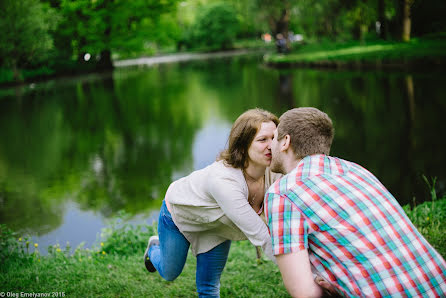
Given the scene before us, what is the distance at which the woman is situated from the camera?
2295mm

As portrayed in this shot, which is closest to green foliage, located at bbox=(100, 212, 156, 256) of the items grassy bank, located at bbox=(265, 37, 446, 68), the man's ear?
the man's ear

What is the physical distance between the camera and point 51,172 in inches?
353

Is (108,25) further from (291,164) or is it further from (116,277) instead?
(291,164)

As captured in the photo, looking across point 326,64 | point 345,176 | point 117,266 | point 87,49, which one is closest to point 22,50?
point 87,49

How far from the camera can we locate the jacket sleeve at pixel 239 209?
2.21 meters

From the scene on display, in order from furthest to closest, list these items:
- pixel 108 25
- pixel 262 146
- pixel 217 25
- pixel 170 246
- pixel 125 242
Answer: pixel 217 25 → pixel 108 25 → pixel 125 242 → pixel 170 246 → pixel 262 146

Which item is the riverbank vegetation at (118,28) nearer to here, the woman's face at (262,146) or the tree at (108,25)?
the tree at (108,25)

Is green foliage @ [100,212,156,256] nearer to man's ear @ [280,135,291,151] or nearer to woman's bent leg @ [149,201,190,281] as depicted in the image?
woman's bent leg @ [149,201,190,281]

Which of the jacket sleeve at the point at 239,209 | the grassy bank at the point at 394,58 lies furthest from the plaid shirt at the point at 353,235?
the grassy bank at the point at 394,58

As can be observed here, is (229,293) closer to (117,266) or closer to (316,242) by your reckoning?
(117,266)

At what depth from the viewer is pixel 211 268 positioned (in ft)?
9.17

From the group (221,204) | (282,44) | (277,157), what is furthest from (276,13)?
(277,157)

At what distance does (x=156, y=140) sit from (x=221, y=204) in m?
8.73

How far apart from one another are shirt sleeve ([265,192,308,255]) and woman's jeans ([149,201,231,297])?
1.07 metres
